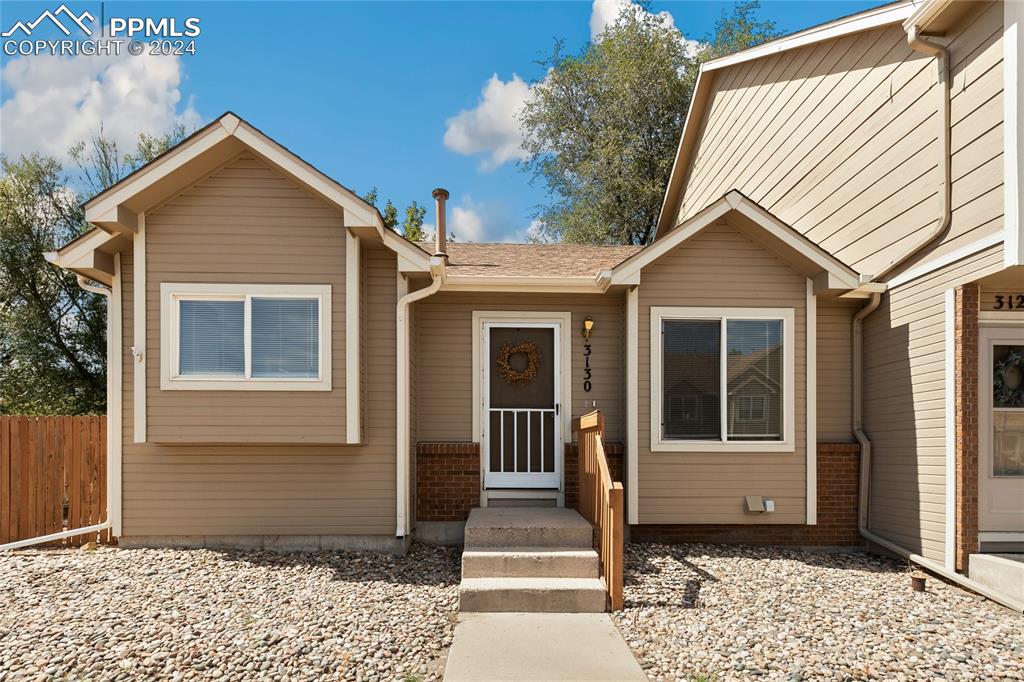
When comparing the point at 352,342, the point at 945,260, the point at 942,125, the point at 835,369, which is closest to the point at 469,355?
the point at 352,342

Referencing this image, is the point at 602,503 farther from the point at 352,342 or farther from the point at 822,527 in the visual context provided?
the point at 822,527

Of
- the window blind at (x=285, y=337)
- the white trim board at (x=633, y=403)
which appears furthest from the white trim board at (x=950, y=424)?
the window blind at (x=285, y=337)

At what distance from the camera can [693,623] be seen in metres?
4.66

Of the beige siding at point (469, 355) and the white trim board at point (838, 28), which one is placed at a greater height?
the white trim board at point (838, 28)

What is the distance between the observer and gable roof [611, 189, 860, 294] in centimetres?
665

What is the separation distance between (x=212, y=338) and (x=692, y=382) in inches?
189

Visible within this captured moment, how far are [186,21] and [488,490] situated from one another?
8200mm

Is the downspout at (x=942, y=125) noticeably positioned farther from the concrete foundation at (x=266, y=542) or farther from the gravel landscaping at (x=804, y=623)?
the concrete foundation at (x=266, y=542)

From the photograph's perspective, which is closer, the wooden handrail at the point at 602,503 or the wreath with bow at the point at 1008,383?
the wooden handrail at the point at 602,503

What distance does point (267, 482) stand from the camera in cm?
654

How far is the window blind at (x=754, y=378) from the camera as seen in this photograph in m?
6.90

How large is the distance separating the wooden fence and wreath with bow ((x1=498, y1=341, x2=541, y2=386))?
171 inches

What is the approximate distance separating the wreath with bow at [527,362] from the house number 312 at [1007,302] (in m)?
4.35

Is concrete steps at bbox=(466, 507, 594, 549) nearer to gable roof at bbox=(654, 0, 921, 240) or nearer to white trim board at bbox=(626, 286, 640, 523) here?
white trim board at bbox=(626, 286, 640, 523)
